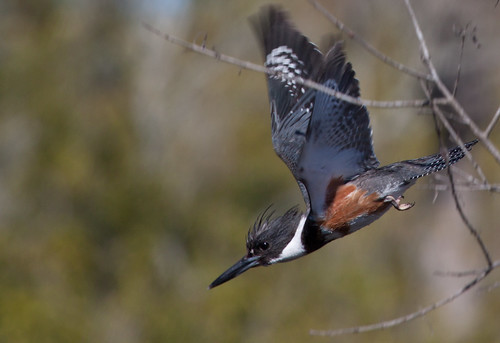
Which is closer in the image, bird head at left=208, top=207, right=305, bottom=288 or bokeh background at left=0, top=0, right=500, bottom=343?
bird head at left=208, top=207, right=305, bottom=288

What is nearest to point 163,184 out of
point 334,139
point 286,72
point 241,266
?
point 241,266

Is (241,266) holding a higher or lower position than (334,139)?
lower

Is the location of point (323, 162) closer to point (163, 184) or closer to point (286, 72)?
point (286, 72)

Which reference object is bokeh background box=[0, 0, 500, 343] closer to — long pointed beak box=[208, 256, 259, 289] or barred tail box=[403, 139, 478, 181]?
long pointed beak box=[208, 256, 259, 289]

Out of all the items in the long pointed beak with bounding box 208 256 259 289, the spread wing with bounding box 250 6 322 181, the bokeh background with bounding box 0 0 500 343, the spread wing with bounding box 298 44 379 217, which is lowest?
the long pointed beak with bounding box 208 256 259 289

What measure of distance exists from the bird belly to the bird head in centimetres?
13

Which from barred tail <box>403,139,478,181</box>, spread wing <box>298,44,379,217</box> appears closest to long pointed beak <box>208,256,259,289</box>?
spread wing <box>298,44,379,217</box>

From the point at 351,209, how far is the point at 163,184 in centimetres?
529

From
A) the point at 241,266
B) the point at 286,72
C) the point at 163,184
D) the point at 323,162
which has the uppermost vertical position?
the point at 163,184

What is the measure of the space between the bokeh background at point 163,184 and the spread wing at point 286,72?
370 centimetres

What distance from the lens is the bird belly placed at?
9.39 feet

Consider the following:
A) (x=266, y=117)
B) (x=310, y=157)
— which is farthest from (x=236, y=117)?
(x=310, y=157)

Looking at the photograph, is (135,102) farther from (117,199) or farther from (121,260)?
(121,260)

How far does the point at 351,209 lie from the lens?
2.88m
